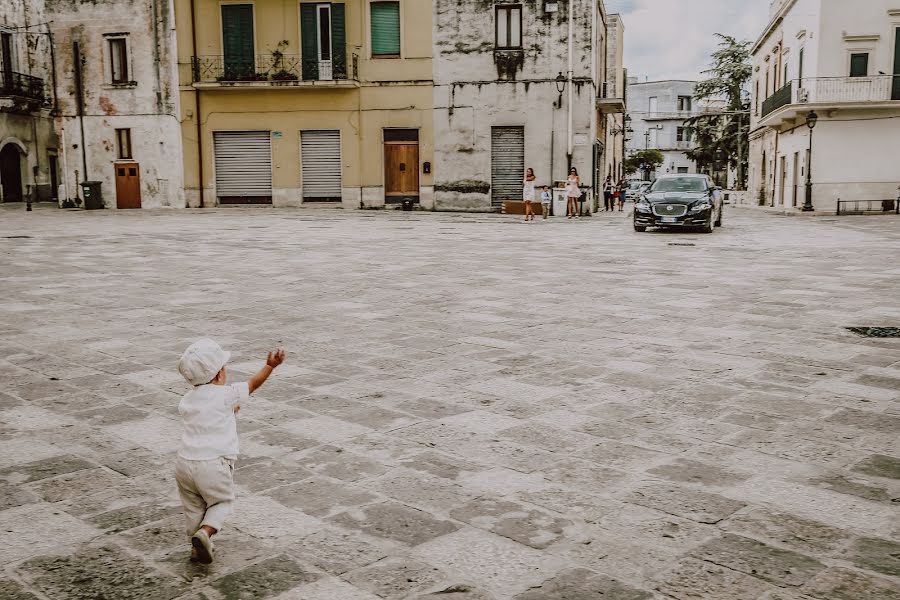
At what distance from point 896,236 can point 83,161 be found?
86.6 ft

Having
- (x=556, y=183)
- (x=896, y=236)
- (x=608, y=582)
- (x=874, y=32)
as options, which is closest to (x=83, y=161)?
(x=556, y=183)

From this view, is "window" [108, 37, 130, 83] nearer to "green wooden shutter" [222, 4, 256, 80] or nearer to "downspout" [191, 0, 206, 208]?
"downspout" [191, 0, 206, 208]

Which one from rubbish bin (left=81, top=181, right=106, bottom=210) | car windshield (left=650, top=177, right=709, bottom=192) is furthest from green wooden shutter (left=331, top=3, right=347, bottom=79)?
car windshield (left=650, top=177, right=709, bottom=192)

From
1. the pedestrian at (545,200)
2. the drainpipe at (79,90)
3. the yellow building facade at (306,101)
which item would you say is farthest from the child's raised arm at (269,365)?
the drainpipe at (79,90)

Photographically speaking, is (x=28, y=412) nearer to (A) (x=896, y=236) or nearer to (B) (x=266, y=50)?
(A) (x=896, y=236)

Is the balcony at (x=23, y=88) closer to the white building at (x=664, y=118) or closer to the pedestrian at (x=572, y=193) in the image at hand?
the pedestrian at (x=572, y=193)

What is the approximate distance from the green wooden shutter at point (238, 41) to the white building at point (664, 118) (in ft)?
217

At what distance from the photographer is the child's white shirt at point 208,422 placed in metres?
3.04

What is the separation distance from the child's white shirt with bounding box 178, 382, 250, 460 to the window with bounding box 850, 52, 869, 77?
105 feet

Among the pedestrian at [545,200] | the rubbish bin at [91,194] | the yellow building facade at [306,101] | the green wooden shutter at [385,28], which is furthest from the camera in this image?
the rubbish bin at [91,194]

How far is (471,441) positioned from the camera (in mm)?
4359

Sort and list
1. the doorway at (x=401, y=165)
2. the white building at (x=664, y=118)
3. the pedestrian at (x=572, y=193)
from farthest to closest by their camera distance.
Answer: the white building at (x=664, y=118) → the doorway at (x=401, y=165) → the pedestrian at (x=572, y=193)

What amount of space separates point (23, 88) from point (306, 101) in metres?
14.6

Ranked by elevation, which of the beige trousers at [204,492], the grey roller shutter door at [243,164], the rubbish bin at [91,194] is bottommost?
the beige trousers at [204,492]
